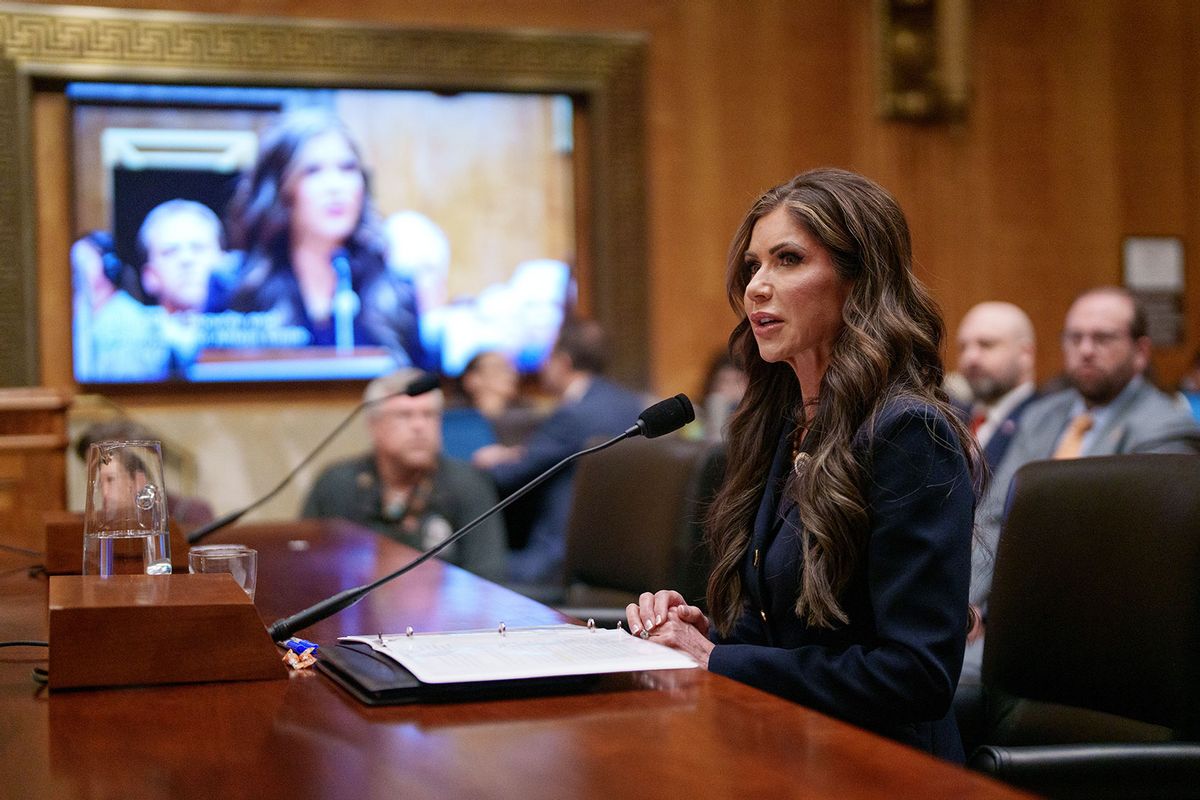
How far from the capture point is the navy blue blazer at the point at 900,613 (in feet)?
5.37

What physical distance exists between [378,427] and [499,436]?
1727 mm

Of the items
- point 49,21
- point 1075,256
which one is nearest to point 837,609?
point 49,21

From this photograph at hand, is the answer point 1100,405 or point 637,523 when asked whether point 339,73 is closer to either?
point 1100,405

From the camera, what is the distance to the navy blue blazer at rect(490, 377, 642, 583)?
4.18 meters

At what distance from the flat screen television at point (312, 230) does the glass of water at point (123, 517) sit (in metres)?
4.26

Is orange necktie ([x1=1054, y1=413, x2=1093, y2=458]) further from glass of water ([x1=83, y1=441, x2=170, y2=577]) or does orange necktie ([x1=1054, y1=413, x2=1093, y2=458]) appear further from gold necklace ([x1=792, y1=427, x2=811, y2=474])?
glass of water ([x1=83, y1=441, x2=170, y2=577])

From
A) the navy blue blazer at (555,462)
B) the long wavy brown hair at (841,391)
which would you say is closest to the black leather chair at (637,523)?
the long wavy brown hair at (841,391)

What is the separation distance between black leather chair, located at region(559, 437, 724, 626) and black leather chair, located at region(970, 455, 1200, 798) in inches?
23.9

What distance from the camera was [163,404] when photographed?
5898mm

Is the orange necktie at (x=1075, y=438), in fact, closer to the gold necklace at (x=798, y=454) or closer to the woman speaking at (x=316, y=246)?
the gold necklace at (x=798, y=454)

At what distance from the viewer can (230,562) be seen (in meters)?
1.79

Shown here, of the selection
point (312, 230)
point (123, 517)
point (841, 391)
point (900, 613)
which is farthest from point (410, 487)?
point (312, 230)

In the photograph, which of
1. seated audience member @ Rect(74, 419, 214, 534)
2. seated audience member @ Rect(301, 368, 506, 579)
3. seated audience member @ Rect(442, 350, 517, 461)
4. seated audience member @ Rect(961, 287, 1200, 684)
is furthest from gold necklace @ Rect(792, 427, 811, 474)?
seated audience member @ Rect(442, 350, 517, 461)

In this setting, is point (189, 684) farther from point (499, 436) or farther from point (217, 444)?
point (217, 444)
